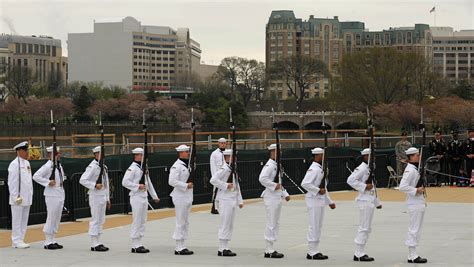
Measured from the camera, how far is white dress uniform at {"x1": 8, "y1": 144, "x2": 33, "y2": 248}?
16.1 m

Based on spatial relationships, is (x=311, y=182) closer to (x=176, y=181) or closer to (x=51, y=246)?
(x=176, y=181)

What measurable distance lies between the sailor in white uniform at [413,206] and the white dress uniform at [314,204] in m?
1.42

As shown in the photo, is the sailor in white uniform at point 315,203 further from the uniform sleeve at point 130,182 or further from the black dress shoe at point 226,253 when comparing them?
the uniform sleeve at point 130,182

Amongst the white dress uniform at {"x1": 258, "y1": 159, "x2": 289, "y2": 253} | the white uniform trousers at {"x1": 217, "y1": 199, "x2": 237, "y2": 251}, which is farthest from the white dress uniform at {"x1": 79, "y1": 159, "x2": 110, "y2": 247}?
the white dress uniform at {"x1": 258, "y1": 159, "x2": 289, "y2": 253}

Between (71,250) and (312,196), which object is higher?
(312,196)

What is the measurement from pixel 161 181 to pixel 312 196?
953 cm

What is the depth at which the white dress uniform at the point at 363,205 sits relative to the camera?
47.3 ft

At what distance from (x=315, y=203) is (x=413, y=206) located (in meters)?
1.65

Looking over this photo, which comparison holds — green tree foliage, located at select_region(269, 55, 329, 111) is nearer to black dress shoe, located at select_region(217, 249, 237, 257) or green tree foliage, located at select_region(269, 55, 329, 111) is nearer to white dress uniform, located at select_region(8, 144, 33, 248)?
white dress uniform, located at select_region(8, 144, 33, 248)

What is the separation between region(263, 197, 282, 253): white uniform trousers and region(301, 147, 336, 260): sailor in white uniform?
0.57m

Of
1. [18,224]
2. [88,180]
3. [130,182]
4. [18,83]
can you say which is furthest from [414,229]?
[18,83]

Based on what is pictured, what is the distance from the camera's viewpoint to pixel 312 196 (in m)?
15.1

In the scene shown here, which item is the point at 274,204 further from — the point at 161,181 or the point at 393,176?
the point at 393,176

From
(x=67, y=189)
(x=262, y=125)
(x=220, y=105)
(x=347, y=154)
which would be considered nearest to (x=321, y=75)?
(x=262, y=125)
